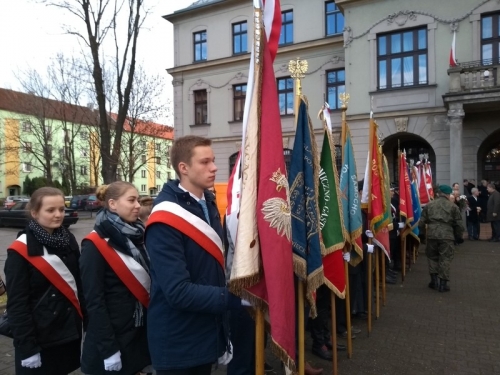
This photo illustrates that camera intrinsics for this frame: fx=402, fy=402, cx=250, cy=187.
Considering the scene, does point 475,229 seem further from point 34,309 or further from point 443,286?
point 34,309

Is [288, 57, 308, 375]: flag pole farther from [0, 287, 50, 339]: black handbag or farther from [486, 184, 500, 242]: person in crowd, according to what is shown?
[486, 184, 500, 242]: person in crowd

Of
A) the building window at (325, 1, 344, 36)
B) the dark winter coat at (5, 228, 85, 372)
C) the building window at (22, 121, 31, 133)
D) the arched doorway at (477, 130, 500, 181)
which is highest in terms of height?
the building window at (325, 1, 344, 36)

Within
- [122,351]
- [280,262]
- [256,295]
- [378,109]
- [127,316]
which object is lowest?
[122,351]

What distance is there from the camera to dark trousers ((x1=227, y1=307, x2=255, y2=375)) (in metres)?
2.86

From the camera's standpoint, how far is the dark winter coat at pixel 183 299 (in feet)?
6.75

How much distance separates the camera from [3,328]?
2.88 meters

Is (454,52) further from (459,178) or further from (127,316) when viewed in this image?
(127,316)

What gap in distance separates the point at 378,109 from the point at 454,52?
367 cm

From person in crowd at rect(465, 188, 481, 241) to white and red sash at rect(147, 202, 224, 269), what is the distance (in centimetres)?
1384

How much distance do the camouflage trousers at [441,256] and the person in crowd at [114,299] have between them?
6107 mm

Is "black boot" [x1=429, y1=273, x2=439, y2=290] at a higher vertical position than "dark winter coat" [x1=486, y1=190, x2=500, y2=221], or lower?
lower

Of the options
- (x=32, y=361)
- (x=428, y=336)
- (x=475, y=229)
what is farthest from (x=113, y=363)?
(x=475, y=229)

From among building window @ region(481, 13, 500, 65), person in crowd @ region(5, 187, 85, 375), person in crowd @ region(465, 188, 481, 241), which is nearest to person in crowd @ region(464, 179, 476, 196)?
person in crowd @ region(465, 188, 481, 241)

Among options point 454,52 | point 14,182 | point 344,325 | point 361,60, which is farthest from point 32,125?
point 344,325
